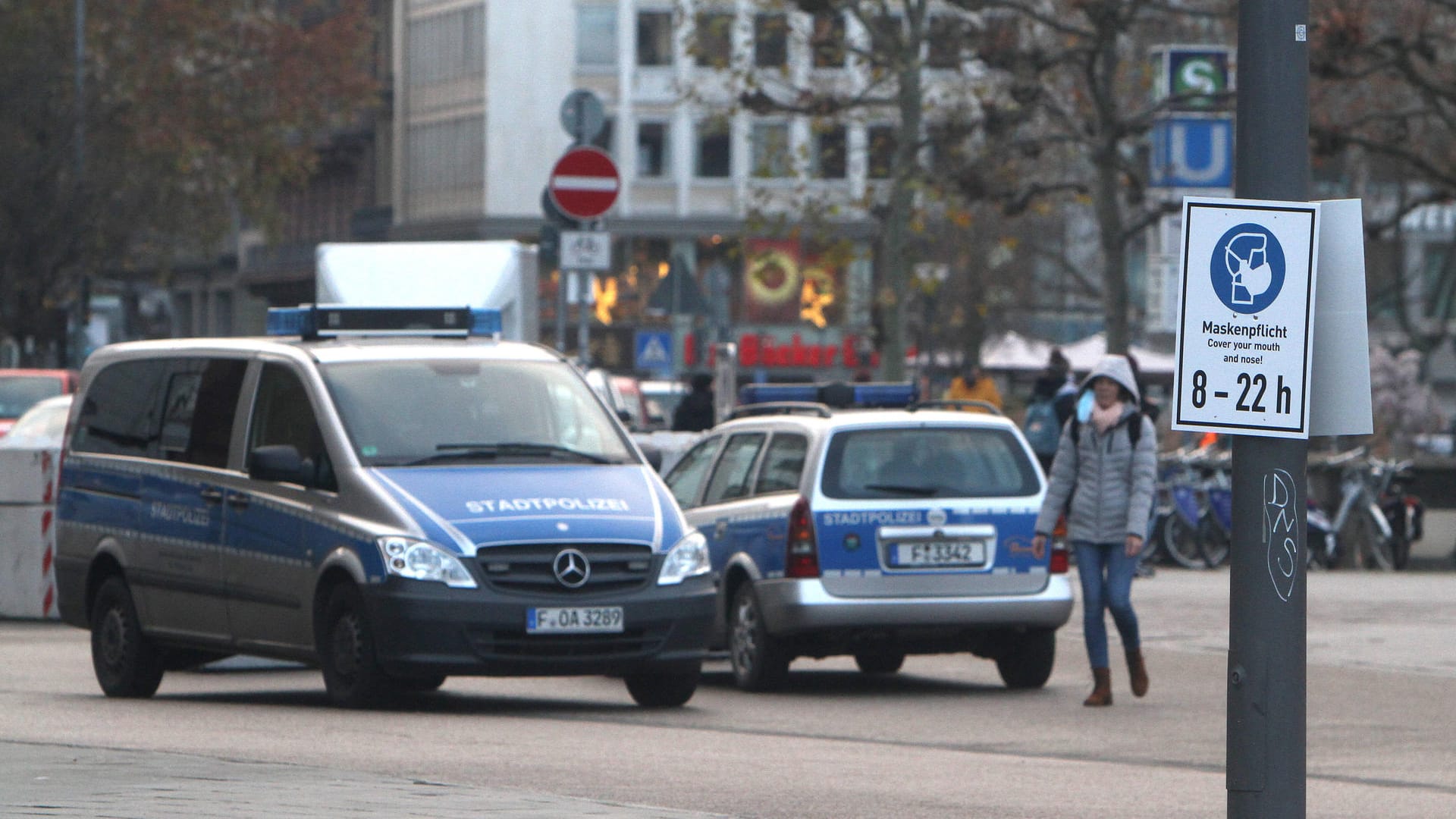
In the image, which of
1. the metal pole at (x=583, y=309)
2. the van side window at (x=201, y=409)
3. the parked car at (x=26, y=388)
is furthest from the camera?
the parked car at (x=26, y=388)

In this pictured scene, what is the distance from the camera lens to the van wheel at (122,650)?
1444 centimetres

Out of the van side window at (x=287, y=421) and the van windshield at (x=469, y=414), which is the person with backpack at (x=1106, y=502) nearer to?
the van windshield at (x=469, y=414)

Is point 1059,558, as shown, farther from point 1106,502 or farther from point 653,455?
point 653,455

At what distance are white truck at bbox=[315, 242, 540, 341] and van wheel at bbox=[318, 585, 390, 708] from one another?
1351 centimetres

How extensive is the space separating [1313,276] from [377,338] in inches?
342

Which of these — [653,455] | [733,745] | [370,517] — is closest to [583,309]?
[653,455]

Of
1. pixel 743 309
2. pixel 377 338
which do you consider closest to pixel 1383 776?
pixel 377 338

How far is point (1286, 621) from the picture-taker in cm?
661

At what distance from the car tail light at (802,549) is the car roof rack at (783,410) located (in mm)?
813

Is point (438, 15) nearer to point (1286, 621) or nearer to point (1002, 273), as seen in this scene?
point (1002, 273)

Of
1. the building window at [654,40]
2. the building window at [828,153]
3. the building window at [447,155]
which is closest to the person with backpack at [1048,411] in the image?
the building window at [828,153]

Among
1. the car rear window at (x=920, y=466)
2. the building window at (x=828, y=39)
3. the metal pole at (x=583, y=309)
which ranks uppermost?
the building window at (x=828, y=39)

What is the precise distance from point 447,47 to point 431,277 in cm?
5732

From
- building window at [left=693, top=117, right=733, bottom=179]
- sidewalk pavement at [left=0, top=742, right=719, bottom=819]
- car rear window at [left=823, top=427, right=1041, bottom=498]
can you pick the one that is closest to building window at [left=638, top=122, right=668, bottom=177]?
building window at [left=693, top=117, right=733, bottom=179]
